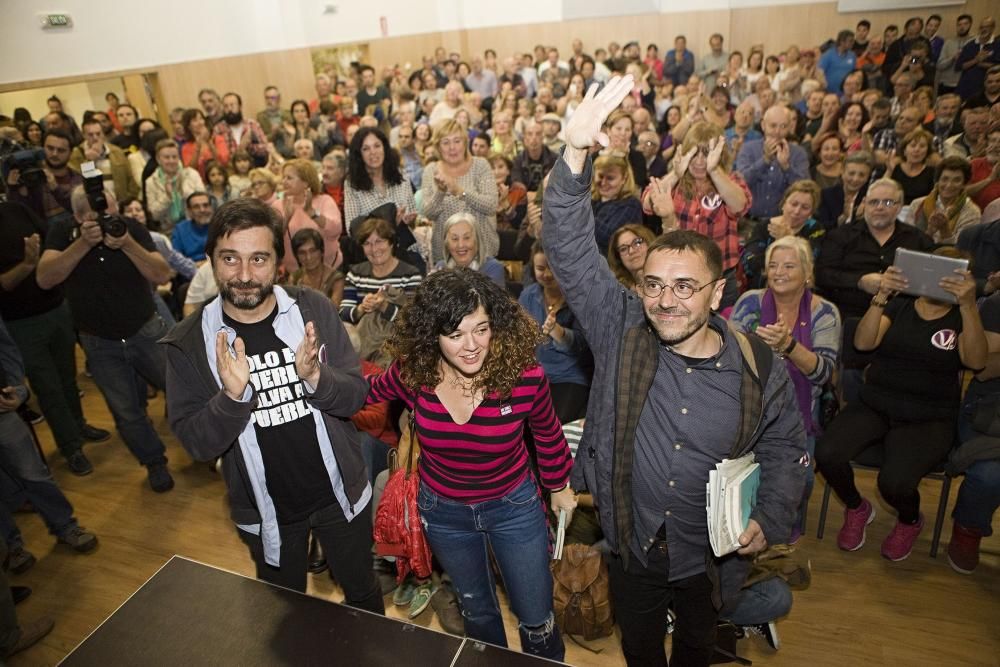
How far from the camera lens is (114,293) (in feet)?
11.1

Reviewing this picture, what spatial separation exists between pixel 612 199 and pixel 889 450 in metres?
2.07

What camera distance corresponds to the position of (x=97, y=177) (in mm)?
3059

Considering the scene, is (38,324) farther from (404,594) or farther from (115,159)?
(115,159)

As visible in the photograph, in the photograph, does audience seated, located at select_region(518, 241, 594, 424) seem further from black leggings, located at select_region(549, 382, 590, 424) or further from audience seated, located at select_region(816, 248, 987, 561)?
audience seated, located at select_region(816, 248, 987, 561)

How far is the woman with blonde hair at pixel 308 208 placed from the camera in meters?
4.51

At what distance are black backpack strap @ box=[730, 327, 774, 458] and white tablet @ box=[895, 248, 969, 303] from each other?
139 cm

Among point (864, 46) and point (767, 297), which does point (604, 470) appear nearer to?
point (767, 297)

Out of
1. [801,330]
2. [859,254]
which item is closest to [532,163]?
[859,254]

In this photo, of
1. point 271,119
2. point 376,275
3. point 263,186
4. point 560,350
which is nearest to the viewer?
point 560,350

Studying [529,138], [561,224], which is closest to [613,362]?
[561,224]

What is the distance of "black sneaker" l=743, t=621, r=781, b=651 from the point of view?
8.30 ft

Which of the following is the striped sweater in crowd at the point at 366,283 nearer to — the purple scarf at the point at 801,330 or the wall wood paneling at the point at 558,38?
the purple scarf at the point at 801,330

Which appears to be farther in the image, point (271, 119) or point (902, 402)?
point (271, 119)

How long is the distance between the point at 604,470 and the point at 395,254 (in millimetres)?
2316
